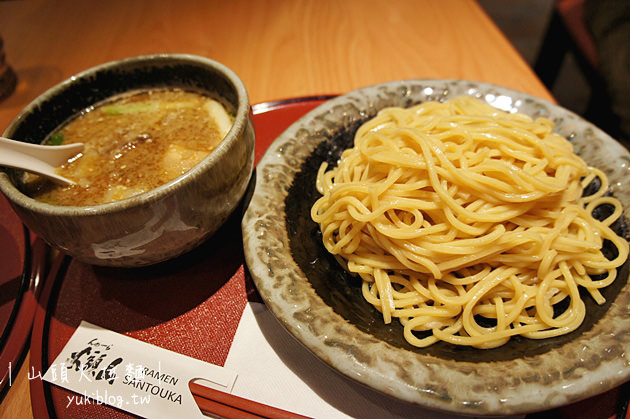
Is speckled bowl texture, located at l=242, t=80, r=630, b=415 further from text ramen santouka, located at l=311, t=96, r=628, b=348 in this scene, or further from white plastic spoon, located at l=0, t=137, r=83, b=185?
white plastic spoon, located at l=0, t=137, r=83, b=185

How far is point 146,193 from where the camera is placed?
3.15ft

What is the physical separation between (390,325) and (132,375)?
2.30 ft

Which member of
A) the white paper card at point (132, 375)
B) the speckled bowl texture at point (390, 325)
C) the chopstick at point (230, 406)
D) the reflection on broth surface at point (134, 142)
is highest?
the reflection on broth surface at point (134, 142)

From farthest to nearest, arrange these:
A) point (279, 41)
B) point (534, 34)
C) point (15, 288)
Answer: point (534, 34) → point (279, 41) → point (15, 288)

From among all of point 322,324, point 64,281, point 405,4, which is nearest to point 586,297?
point 322,324

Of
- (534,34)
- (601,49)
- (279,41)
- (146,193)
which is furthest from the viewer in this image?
(534,34)

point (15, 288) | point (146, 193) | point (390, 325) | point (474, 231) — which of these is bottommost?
point (15, 288)

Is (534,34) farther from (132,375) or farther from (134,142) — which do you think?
(132,375)

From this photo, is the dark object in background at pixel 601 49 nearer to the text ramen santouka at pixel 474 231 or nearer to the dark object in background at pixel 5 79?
the text ramen santouka at pixel 474 231

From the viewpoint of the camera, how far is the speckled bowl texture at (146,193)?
37.8 inches

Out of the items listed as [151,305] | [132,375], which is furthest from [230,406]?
[151,305]

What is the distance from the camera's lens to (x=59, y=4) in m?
3.11

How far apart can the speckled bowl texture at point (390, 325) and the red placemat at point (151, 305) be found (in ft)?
0.71

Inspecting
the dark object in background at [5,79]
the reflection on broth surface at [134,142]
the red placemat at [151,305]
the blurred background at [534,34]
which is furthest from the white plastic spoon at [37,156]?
the blurred background at [534,34]
